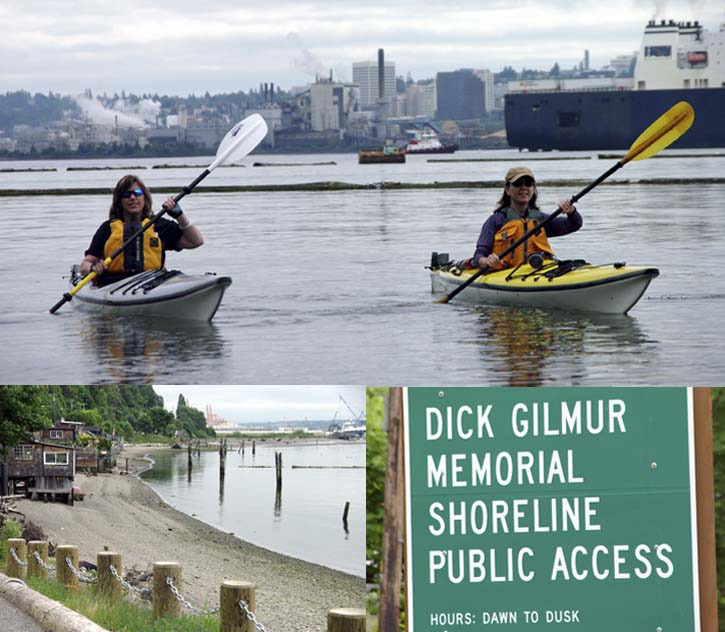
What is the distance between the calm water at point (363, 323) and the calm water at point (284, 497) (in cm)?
563

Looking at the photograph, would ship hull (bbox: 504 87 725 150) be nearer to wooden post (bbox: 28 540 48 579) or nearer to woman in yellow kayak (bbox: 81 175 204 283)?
woman in yellow kayak (bbox: 81 175 204 283)

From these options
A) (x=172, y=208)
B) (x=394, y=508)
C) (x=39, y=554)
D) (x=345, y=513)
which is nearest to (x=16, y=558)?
(x=39, y=554)

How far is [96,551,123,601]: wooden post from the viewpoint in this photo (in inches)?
205

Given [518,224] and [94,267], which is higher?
[518,224]

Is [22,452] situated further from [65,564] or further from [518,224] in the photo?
[518,224]

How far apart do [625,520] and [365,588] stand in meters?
0.81

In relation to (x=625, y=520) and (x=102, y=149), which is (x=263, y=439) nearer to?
(x=625, y=520)

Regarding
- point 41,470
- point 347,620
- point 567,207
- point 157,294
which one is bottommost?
point 347,620

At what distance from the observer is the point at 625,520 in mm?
4438

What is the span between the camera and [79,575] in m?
5.34

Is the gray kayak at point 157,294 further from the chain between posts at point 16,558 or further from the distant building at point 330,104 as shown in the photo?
the distant building at point 330,104

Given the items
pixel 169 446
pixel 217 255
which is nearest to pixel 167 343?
pixel 169 446

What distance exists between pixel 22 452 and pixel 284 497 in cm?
97

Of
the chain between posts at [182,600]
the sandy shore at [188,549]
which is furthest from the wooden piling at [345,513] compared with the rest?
the chain between posts at [182,600]
